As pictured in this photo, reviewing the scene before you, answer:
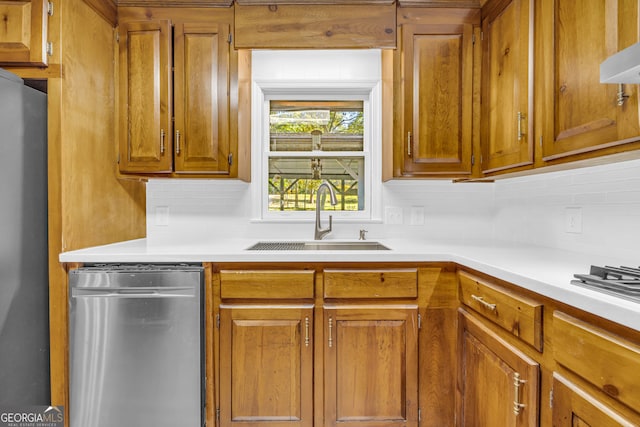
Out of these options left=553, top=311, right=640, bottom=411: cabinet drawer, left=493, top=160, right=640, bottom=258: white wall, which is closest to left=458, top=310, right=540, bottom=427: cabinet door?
left=553, top=311, right=640, bottom=411: cabinet drawer

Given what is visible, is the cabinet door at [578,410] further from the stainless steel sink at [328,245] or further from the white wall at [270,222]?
the white wall at [270,222]

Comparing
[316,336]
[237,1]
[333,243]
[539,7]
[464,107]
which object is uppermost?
[237,1]

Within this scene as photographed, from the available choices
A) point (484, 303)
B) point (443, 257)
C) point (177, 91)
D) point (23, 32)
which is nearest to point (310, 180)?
point (177, 91)

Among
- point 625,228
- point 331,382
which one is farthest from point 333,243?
point 625,228

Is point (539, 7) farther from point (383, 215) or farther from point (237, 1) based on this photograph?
point (237, 1)

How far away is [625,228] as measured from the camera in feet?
4.49

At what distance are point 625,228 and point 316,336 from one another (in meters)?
1.35

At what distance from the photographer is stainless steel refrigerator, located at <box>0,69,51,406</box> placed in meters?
1.45

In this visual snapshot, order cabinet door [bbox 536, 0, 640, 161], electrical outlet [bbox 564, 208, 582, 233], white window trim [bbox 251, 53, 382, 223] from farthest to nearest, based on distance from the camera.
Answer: white window trim [bbox 251, 53, 382, 223] < electrical outlet [bbox 564, 208, 582, 233] < cabinet door [bbox 536, 0, 640, 161]

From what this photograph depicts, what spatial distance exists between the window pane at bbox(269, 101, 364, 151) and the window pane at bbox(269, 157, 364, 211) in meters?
0.10

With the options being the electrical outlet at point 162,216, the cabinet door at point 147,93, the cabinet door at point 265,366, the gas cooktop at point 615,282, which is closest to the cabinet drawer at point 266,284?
the cabinet door at point 265,366

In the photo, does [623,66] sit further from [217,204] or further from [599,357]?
[217,204]

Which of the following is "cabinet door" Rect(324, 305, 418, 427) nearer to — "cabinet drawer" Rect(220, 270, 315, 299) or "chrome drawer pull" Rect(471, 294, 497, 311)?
"cabinet drawer" Rect(220, 270, 315, 299)

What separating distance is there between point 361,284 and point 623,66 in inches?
45.9
